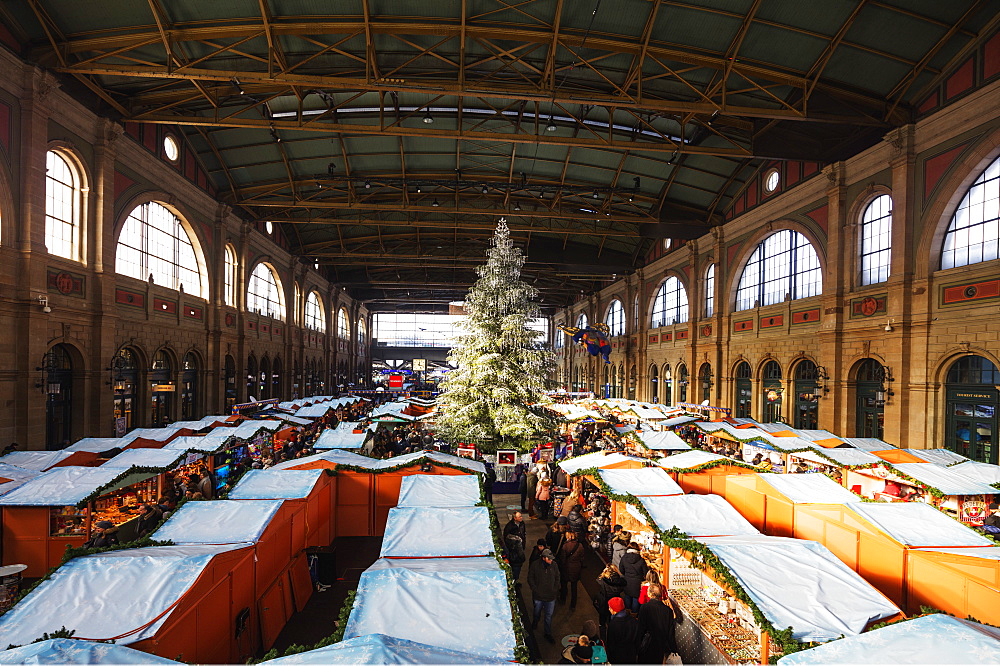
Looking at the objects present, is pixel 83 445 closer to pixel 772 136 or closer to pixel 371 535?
pixel 371 535

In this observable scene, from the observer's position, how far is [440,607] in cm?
558

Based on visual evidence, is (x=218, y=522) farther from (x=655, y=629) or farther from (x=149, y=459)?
(x=655, y=629)

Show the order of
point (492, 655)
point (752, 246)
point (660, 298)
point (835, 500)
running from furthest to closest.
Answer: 1. point (660, 298)
2. point (752, 246)
3. point (835, 500)
4. point (492, 655)

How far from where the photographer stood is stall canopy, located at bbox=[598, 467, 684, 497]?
10.3 m

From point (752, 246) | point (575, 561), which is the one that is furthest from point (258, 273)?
point (575, 561)

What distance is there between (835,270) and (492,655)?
21647 mm

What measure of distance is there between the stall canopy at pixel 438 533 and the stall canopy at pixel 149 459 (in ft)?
22.3

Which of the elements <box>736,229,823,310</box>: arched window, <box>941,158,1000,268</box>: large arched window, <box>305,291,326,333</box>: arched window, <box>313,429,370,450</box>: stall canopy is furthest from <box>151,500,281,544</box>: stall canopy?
<box>305,291,326,333</box>: arched window

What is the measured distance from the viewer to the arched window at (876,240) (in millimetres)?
19234

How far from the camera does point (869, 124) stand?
18062 mm

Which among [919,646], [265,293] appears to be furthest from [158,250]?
[919,646]

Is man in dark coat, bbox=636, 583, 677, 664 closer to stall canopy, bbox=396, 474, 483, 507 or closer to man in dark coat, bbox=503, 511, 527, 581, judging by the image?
man in dark coat, bbox=503, 511, 527, 581

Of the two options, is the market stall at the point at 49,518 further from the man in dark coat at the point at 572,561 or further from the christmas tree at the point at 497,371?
the christmas tree at the point at 497,371

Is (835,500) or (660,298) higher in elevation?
(660,298)
